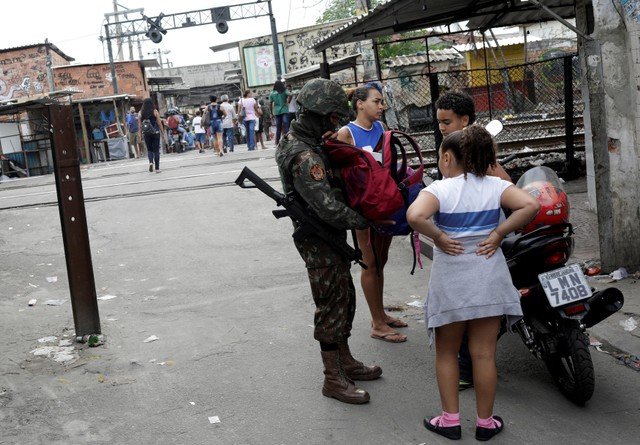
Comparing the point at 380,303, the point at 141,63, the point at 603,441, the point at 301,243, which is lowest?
the point at 603,441

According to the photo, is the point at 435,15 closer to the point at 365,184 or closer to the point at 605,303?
the point at 365,184

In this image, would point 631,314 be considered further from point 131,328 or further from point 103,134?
point 103,134

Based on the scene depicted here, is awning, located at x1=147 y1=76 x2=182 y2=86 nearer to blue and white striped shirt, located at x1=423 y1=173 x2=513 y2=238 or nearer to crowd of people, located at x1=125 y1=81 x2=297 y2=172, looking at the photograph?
crowd of people, located at x1=125 y1=81 x2=297 y2=172

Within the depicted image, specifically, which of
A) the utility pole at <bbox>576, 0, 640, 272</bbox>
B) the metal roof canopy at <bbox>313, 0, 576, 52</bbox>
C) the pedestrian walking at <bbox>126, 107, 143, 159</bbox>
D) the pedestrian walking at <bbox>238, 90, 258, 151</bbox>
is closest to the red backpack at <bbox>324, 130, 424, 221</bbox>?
the utility pole at <bbox>576, 0, 640, 272</bbox>

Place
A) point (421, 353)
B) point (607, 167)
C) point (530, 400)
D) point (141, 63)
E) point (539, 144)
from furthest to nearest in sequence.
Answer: point (141, 63), point (539, 144), point (607, 167), point (421, 353), point (530, 400)

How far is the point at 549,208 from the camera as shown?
4.43 metres

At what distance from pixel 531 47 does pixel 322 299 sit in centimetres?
2960

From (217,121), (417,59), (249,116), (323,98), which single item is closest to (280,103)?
(249,116)

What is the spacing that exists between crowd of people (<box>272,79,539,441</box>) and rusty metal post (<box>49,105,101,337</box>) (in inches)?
86.8

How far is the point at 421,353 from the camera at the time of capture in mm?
5441

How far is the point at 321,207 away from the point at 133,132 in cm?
2911

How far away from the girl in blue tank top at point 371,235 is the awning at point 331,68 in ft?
33.2

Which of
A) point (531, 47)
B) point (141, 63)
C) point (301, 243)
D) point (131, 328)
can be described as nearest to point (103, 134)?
point (141, 63)

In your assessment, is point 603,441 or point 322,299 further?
point 322,299
